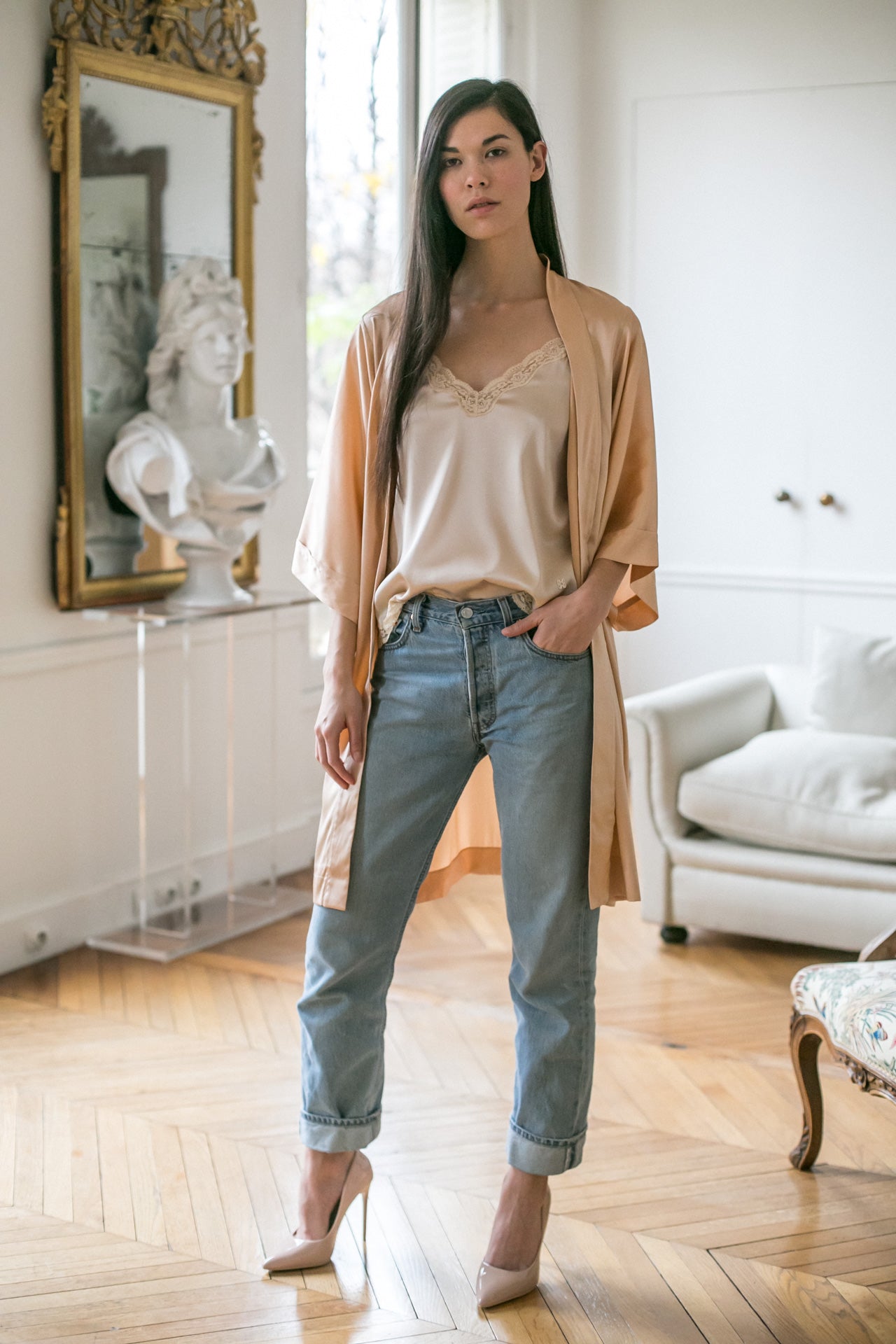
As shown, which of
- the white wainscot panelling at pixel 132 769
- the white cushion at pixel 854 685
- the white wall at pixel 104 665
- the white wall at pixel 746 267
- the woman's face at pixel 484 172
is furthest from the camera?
the white wall at pixel 746 267

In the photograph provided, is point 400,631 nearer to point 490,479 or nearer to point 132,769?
point 490,479

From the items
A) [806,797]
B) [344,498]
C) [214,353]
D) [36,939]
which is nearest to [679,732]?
[806,797]

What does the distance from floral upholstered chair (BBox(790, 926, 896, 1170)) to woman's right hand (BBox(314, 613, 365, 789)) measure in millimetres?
926

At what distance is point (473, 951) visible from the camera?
380 cm

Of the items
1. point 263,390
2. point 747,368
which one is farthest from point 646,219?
point 263,390

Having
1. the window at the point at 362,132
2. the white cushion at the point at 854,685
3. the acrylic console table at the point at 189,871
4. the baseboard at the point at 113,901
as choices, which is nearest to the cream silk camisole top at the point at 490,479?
the acrylic console table at the point at 189,871

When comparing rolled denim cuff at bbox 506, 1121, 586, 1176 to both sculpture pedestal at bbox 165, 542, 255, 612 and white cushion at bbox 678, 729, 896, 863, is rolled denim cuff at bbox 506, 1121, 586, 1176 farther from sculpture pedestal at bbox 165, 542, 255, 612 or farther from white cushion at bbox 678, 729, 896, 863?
sculpture pedestal at bbox 165, 542, 255, 612

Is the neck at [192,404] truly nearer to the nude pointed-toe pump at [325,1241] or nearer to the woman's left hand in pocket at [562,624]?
the woman's left hand in pocket at [562,624]

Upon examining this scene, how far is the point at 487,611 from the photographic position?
1.98 m

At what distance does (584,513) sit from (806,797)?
191 cm

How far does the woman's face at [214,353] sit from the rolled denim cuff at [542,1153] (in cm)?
228

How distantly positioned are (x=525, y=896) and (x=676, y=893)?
186cm

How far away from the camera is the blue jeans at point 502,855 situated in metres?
2.00

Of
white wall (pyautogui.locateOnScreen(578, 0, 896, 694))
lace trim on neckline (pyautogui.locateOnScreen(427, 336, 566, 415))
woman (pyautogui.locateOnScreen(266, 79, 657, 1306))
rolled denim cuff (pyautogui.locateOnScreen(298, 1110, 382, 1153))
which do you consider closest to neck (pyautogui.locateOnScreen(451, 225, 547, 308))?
woman (pyautogui.locateOnScreen(266, 79, 657, 1306))
